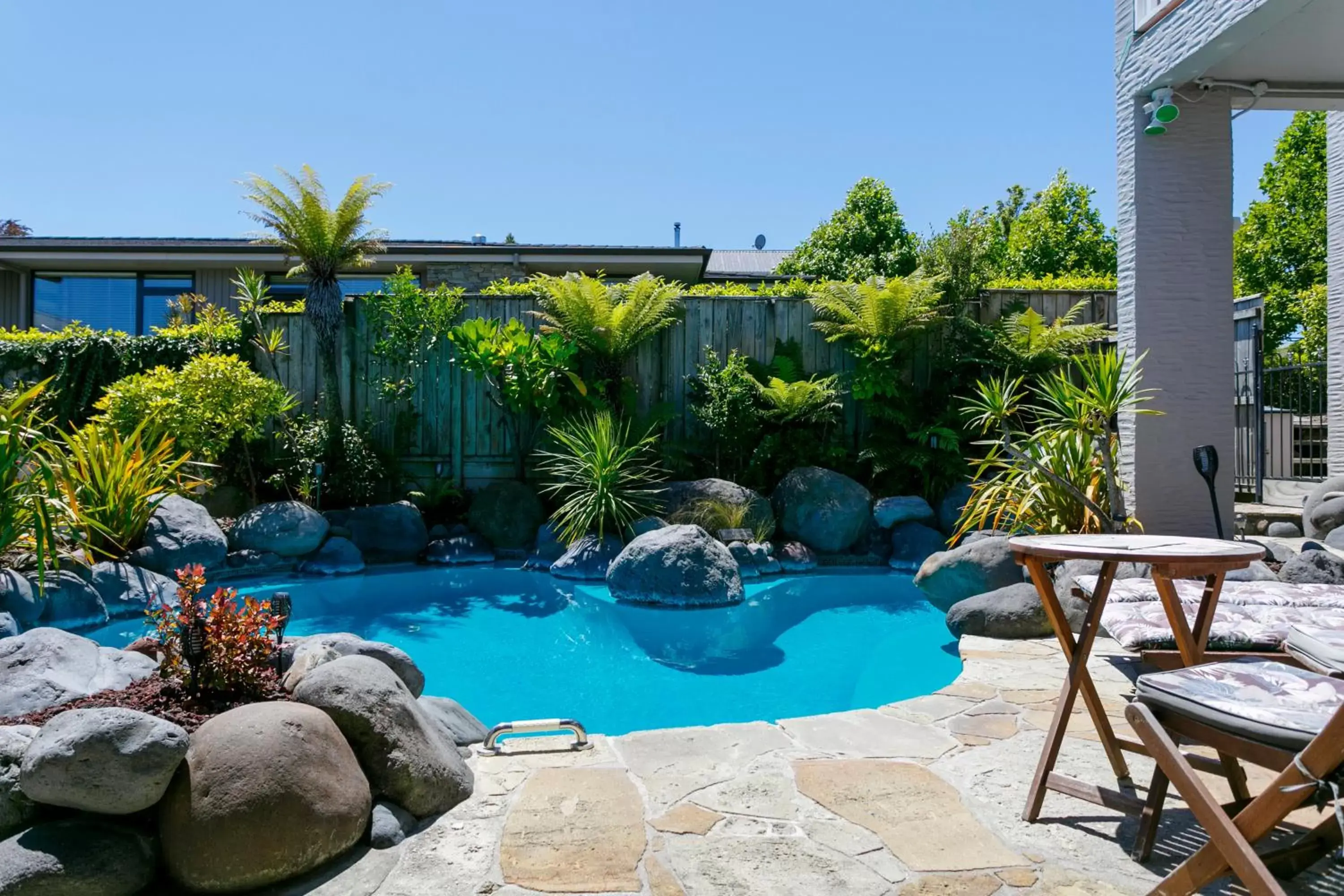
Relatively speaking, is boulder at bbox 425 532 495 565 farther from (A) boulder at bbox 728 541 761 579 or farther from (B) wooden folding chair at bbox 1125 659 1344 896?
(B) wooden folding chair at bbox 1125 659 1344 896

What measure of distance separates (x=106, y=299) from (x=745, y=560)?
40.8 ft

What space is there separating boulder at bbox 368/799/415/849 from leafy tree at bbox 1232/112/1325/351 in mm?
20684

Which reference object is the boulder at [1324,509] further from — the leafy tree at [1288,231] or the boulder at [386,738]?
the leafy tree at [1288,231]

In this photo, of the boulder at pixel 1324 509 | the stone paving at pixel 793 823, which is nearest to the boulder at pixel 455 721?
the stone paving at pixel 793 823

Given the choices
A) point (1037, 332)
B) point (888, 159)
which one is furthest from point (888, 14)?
point (888, 159)

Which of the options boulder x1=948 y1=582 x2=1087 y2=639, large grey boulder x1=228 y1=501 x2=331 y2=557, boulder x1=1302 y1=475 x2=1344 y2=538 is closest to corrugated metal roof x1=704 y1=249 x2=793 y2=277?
large grey boulder x1=228 y1=501 x2=331 y2=557

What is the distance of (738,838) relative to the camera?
2.12 m

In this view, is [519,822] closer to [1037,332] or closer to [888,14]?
[1037,332]

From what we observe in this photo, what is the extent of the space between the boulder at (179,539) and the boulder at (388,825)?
511 centimetres

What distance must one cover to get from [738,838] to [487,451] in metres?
7.63

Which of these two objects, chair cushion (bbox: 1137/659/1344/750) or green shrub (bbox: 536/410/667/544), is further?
green shrub (bbox: 536/410/667/544)

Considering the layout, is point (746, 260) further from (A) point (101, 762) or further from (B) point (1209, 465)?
(A) point (101, 762)

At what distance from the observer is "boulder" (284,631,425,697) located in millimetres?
2799

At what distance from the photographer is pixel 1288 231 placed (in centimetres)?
1825
